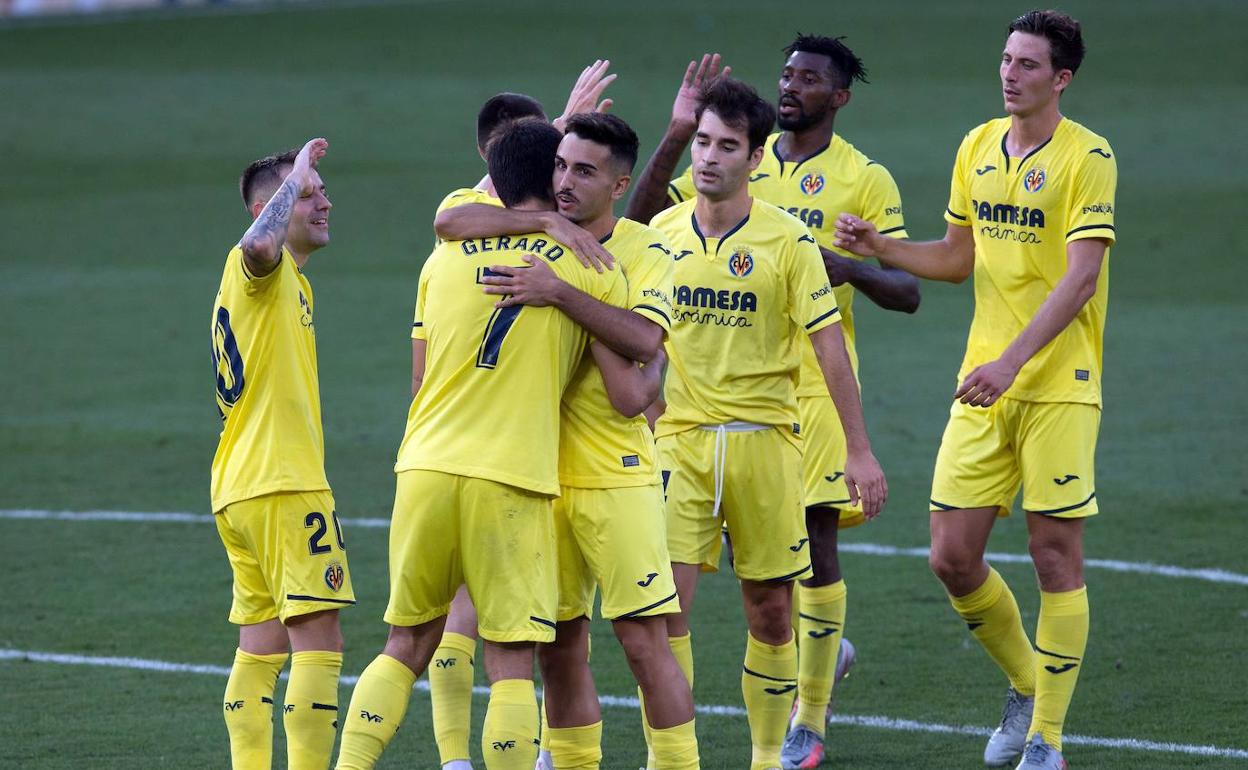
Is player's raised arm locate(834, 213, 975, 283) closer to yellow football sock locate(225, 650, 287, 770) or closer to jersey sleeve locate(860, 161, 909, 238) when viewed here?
jersey sleeve locate(860, 161, 909, 238)

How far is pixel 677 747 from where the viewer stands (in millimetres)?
5914

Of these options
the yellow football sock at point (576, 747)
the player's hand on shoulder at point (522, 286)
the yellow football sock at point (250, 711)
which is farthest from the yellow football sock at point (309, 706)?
the player's hand on shoulder at point (522, 286)

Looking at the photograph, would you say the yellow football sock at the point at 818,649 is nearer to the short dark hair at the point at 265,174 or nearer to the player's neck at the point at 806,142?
the player's neck at the point at 806,142

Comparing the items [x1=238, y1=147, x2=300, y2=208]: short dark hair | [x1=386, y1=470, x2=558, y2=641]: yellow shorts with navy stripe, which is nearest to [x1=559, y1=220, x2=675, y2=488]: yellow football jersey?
[x1=386, y1=470, x2=558, y2=641]: yellow shorts with navy stripe

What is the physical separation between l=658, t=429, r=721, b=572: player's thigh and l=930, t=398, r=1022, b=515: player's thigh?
3.60 feet

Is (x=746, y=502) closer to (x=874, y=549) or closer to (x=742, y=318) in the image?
(x=742, y=318)

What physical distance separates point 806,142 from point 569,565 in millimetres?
2605

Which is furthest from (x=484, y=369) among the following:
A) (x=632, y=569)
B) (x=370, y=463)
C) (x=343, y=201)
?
(x=343, y=201)

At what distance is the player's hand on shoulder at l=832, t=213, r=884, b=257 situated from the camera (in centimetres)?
698

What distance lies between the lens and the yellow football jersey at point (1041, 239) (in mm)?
6934

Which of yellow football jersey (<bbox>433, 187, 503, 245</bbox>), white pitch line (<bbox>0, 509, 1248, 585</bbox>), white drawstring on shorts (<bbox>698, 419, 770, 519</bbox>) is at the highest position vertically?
yellow football jersey (<bbox>433, 187, 503, 245</bbox>)

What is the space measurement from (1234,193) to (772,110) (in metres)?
18.2

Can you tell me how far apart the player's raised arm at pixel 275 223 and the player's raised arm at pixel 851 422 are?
1958 mm

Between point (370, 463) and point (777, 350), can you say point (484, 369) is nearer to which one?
point (777, 350)
